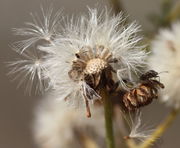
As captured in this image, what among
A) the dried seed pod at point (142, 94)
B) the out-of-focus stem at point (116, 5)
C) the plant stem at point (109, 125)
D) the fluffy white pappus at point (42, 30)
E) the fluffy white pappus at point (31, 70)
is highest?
the out-of-focus stem at point (116, 5)

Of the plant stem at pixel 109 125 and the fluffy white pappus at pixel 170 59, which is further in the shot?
the fluffy white pappus at pixel 170 59

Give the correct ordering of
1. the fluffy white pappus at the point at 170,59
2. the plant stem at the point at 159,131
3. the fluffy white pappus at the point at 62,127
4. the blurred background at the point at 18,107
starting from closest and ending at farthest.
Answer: the plant stem at the point at 159,131
the fluffy white pappus at the point at 170,59
the fluffy white pappus at the point at 62,127
the blurred background at the point at 18,107

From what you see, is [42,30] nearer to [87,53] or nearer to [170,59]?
[87,53]

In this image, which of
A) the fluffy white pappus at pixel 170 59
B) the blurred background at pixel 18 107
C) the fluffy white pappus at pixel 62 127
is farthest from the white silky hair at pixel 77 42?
the blurred background at pixel 18 107

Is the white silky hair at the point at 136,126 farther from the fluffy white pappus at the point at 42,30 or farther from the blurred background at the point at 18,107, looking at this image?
the blurred background at the point at 18,107

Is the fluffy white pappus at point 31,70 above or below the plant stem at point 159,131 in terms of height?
above

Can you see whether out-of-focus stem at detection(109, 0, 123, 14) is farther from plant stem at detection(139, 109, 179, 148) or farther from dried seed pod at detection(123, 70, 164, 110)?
dried seed pod at detection(123, 70, 164, 110)
